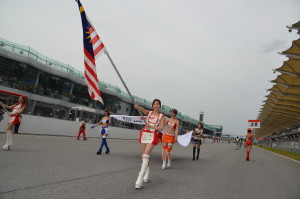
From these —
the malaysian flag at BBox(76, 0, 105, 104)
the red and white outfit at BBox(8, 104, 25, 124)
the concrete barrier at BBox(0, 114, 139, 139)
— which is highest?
the malaysian flag at BBox(76, 0, 105, 104)

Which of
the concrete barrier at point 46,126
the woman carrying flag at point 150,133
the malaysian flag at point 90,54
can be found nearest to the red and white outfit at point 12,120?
the malaysian flag at point 90,54

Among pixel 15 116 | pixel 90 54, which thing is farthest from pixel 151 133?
pixel 15 116

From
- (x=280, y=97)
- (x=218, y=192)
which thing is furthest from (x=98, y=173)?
(x=280, y=97)

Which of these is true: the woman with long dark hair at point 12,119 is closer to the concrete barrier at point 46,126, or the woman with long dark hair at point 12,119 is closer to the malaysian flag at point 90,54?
the malaysian flag at point 90,54

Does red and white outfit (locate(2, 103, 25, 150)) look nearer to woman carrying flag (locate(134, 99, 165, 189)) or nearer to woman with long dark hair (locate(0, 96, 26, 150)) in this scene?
woman with long dark hair (locate(0, 96, 26, 150))

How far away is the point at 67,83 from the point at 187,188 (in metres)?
39.3

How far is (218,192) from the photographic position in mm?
4660

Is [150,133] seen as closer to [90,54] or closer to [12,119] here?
[90,54]

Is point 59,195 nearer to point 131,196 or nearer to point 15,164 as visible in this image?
point 131,196

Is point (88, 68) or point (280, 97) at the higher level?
point (280, 97)

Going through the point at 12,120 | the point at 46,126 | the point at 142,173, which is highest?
the point at 12,120

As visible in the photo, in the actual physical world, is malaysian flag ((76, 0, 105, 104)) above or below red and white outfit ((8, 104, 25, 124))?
above

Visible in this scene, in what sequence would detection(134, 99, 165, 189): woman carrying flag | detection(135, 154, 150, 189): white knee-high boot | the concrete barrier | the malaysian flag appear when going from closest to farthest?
detection(135, 154, 150, 189): white knee-high boot → detection(134, 99, 165, 189): woman carrying flag → the malaysian flag → the concrete barrier

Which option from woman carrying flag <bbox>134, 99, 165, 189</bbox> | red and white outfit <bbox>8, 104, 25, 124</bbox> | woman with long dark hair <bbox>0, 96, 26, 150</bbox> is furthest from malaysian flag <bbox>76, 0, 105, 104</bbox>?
red and white outfit <bbox>8, 104, 25, 124</bbox>
